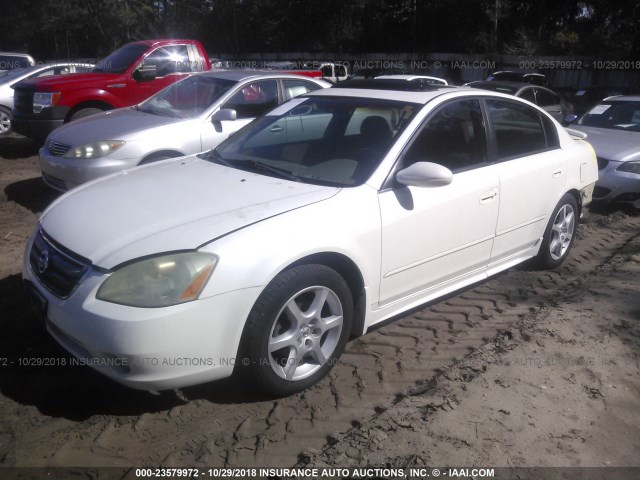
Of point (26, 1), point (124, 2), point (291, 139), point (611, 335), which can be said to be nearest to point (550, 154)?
point (611, 335)

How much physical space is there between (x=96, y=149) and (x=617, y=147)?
6.43 metres

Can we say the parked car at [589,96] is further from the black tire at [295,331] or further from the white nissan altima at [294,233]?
the black tire at [295,331]

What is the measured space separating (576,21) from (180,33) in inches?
1082

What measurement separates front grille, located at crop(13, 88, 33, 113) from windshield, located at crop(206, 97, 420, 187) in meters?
6.53

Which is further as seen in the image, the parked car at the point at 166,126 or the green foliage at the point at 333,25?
the green foliage at the point at 333,25

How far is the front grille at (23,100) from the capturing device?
946 centimetres

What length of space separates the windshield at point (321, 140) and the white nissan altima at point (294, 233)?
0.01 meters

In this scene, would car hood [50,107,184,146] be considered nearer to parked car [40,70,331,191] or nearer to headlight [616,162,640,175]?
parked car [40,70,331,191]

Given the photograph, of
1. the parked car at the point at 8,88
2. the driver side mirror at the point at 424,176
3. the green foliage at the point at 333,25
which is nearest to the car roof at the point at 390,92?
the driver side mirror at the point at 424,176

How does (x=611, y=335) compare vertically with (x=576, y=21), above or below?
below

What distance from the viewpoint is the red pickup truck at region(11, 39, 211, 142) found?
915 cm

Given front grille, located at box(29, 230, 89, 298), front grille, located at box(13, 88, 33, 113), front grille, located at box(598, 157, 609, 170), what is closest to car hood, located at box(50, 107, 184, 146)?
front grille, located at box(13, 88, 33, 113)

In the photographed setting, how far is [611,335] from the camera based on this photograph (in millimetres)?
4066

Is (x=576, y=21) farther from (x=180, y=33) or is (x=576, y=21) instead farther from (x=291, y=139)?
(x=291, y=139)
